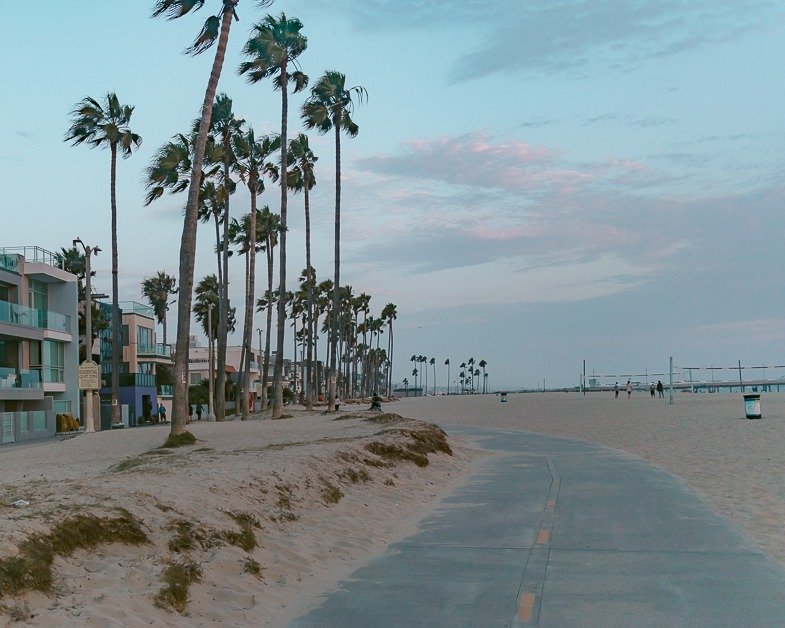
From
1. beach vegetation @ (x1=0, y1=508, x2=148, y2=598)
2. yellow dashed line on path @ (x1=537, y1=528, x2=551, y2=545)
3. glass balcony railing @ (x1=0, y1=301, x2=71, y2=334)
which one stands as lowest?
yellow dashed line on path @ (x1=537, y1=528, x2=551, y2=545)

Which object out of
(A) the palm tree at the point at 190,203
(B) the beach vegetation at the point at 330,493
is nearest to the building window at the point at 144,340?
(A) the palm tree at the point at 190,203

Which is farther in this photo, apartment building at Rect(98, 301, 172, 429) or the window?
apartment building at Rect(98, 301, 172, 429)

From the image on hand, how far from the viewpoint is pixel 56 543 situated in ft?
26.8

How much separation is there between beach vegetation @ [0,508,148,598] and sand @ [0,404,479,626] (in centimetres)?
9

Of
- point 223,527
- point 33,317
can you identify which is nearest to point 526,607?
point 223,527

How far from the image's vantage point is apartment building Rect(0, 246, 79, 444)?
41.9 meters

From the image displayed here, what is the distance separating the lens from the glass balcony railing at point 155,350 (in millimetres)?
71188

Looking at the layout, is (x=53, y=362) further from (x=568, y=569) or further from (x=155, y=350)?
(x=568, y=569)

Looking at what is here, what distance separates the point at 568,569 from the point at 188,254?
1970 cm

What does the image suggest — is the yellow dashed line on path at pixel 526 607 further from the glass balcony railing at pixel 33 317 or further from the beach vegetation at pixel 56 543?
the glass balcony railing at pixel 33 317

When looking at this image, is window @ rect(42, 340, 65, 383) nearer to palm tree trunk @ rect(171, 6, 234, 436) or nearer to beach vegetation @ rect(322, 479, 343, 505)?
palm tree trunk @ rect(171, 6, 234, 436)

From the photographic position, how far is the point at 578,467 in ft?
70.7

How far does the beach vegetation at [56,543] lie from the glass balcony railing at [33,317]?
36064 mm

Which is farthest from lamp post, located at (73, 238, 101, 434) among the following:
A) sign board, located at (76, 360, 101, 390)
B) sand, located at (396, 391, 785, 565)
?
sand, located at (396, 391, 785, 565)
